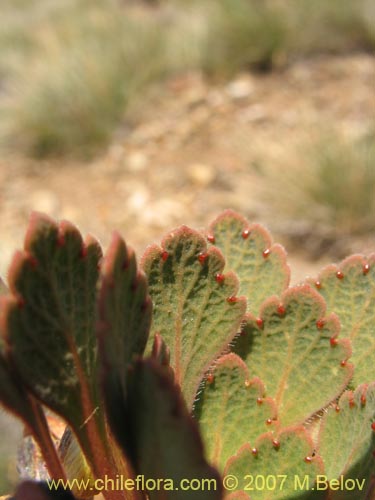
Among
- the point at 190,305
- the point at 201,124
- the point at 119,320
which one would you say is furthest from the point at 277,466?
the point at 201,124

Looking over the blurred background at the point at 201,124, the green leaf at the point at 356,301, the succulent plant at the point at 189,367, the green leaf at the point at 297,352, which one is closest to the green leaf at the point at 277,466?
the succulent plant at the point at 189,367

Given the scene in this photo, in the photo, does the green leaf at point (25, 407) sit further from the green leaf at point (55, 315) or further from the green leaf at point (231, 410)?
the green leaf at point (231, 410)

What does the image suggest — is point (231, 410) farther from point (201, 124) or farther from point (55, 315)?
point (201, 124)

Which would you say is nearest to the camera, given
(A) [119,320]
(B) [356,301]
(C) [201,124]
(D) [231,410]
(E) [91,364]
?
(A) [119,320]

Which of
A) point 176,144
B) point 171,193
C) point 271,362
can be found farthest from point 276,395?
point 176,144

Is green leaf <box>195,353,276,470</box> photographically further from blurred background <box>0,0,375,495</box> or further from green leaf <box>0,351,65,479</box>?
blurred background <box>0,0,375,495</box>
